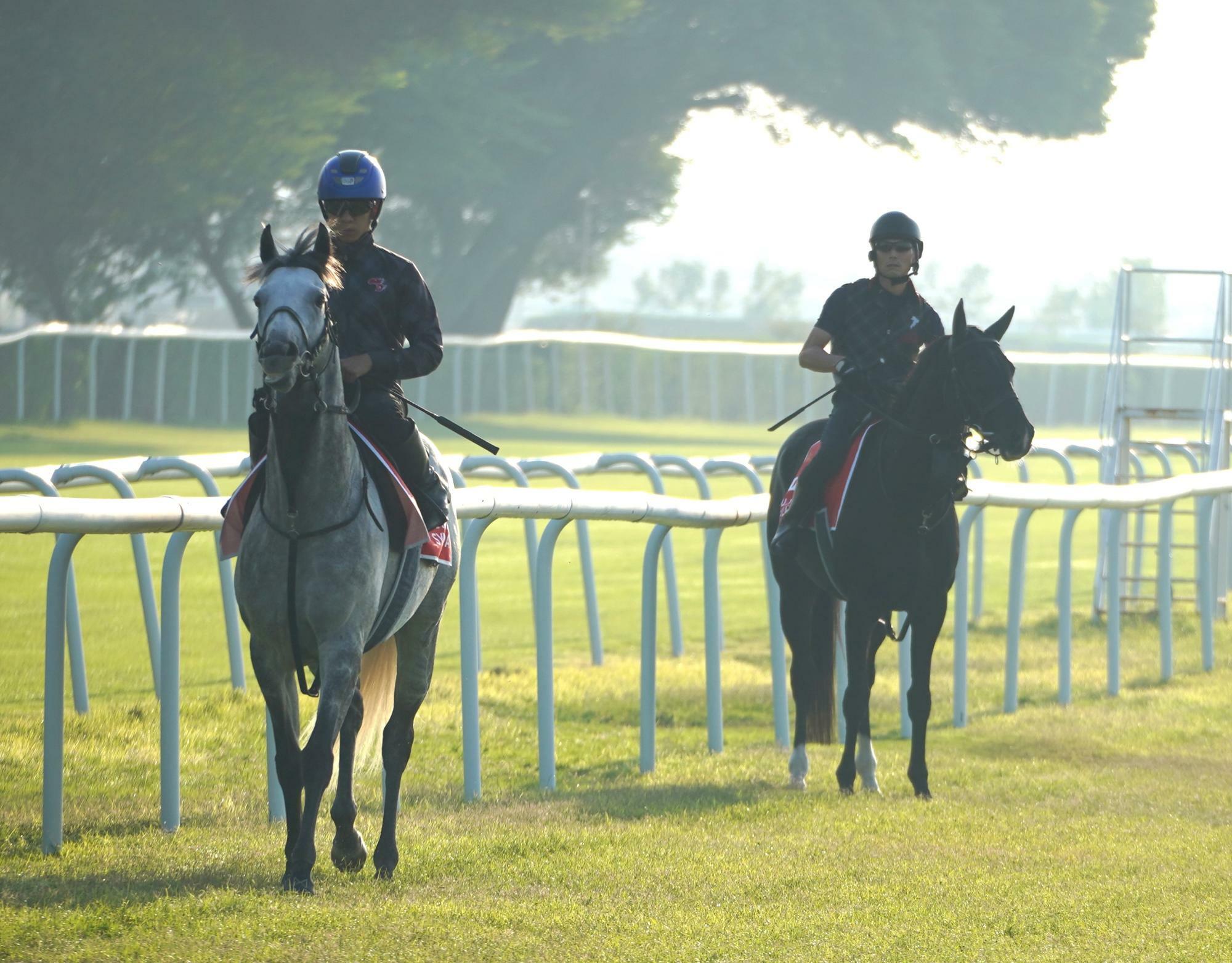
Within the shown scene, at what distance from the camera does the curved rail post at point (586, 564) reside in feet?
36.1

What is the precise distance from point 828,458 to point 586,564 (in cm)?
384

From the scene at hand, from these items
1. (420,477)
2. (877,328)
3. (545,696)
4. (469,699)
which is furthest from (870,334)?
(420,477)

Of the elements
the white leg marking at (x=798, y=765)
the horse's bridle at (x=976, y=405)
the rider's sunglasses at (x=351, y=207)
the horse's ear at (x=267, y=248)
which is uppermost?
the rider's sunglasses at (x=351, y=207)

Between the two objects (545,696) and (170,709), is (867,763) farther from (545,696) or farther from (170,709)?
(170,709)

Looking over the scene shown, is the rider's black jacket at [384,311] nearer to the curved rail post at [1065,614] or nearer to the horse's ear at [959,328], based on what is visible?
the horse's ear at [959,328]

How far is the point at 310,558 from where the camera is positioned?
17.3ft

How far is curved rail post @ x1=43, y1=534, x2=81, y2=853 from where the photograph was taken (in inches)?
223

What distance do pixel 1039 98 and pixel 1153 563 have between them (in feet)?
86.2

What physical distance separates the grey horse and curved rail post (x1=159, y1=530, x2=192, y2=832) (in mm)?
706

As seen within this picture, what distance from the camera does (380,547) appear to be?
17.9ft

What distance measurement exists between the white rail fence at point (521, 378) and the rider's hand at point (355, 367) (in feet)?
Result: 79.2

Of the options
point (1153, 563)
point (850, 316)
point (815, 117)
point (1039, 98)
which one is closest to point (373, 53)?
point (815, 117)

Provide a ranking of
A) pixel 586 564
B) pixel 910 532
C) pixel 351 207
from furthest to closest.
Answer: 1. pixel 586 564
2. pixel 910 532
3. pixel 351 207

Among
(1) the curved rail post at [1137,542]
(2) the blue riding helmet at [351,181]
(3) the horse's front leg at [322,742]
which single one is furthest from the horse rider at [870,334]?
(1) the curved rail post at [1137,542]
